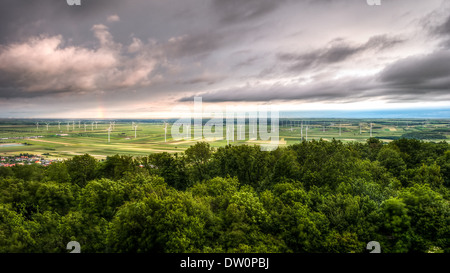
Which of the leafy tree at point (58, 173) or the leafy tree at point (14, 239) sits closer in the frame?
the leafy tree at point (14, 239)

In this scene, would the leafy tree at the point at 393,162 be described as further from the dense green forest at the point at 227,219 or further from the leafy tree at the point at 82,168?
the leafy tree at the point at 82,168

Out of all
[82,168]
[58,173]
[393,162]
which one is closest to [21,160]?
[58,173]

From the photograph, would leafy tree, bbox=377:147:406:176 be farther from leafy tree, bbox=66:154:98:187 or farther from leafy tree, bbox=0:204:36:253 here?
leafy tree, bbox=66:154:98:187

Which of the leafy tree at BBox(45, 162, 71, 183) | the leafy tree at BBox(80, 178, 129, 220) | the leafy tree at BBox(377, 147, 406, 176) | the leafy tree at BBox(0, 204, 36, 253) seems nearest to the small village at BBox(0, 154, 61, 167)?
the leafy tree at BBox(45, 162, 71, 183)

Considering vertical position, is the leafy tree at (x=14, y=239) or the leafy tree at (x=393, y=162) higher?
the leafy tree at (x=393, y=162)

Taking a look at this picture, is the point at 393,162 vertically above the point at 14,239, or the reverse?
the point at 393,162

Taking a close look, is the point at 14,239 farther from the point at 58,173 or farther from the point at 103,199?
the point at 58,173

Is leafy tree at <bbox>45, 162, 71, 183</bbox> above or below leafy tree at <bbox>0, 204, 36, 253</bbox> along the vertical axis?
above

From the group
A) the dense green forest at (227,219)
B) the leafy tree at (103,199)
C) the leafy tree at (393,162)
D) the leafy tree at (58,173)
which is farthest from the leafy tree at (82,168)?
the leafy tree at (393,162)
